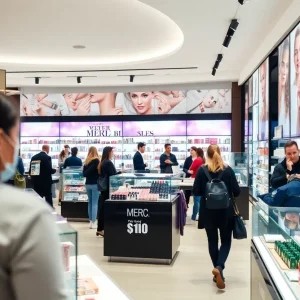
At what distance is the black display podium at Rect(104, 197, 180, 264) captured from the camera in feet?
18.1

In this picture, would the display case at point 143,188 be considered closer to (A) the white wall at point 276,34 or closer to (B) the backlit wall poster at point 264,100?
(A) the white wall at point 276,34

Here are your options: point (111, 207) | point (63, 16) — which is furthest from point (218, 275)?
point (63, 16)

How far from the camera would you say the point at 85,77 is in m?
13.6

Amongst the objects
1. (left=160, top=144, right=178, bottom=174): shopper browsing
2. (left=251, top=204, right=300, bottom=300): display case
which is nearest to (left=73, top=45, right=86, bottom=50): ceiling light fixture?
(left=160, top=144, right=178, bottom=174): shopper browsing

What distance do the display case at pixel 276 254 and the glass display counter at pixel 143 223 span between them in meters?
1.95

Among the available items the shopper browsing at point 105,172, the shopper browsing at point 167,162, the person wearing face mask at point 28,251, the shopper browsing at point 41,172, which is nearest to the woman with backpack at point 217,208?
the shopper browsing at point 105,172

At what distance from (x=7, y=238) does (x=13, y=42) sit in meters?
9.95

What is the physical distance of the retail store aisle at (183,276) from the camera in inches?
177

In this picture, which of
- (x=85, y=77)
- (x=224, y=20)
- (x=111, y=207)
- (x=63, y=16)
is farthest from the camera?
(x=85, y=77)

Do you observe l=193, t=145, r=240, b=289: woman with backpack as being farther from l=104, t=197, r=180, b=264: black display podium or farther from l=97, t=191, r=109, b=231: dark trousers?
l=97, t=191, r=109, b=231: dark trousers

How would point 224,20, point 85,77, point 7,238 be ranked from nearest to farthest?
1. point 7,238
2. point 224,20
3. point 85,77

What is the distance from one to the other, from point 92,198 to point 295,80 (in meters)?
4.07

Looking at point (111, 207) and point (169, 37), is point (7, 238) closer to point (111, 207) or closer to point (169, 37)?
point (111, 207)

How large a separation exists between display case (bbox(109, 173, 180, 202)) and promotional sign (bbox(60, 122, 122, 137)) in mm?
8680
